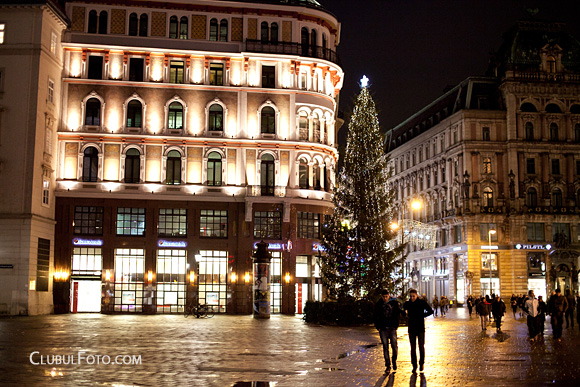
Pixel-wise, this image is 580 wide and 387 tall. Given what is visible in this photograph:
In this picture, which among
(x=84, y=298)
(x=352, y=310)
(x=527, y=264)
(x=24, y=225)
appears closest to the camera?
(x=352, y=310)

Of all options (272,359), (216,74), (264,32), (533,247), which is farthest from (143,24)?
(533,247)

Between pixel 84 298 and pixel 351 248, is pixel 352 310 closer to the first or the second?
A: pixel 351 248

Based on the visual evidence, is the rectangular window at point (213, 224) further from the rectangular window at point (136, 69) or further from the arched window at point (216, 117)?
the rectangular window at point (136, 69)

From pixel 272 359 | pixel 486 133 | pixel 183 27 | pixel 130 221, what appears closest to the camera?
pixel 272 359

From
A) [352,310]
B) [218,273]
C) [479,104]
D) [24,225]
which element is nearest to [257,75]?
[218,273]

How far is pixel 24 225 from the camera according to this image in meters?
52.6

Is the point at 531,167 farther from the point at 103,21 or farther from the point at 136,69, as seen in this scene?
the point at 103,21

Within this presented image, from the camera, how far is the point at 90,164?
5866cm

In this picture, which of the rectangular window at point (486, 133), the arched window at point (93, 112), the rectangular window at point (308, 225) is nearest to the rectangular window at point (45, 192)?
the arched window at point (93, 112)

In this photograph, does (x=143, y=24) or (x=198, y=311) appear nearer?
(x=198, y=311)

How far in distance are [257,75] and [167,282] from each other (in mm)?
18618

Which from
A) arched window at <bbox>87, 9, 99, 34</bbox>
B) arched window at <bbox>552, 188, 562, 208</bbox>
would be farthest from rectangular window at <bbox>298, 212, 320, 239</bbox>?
arched window at <bbox>552, 188, 562, 208</bbox>

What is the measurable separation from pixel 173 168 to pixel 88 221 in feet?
25.8

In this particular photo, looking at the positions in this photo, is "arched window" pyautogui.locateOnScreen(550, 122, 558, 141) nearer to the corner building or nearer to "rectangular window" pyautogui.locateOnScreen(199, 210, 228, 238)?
the corner building
